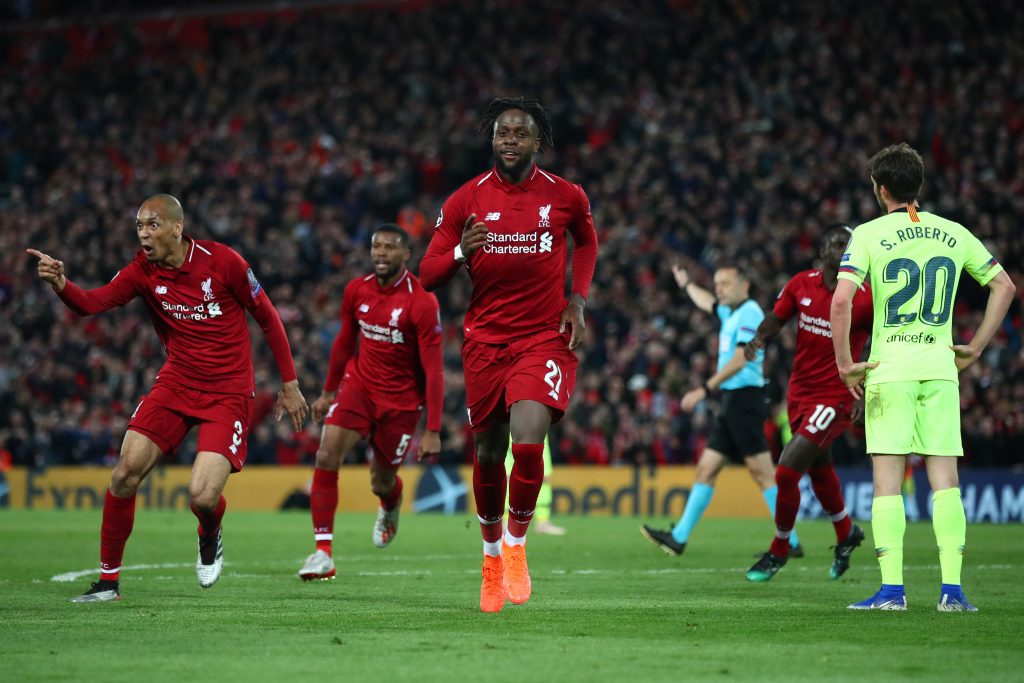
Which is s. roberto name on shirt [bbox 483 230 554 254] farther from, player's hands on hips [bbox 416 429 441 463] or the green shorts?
player's hands on hips [bbox 416 429 441 463]

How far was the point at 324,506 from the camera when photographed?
11.4 meters

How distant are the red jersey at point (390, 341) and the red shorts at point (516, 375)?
3084 mm

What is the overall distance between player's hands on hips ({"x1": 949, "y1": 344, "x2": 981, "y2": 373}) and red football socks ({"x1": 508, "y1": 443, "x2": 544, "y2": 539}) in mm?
2443

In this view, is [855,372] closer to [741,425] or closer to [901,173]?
[901,173]

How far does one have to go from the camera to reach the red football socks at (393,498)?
12.3 m

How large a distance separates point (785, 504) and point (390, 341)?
342 centimetres

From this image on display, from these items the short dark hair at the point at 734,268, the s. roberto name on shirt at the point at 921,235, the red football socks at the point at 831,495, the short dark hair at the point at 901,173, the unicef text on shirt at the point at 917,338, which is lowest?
the red football socks at the point at 831,495

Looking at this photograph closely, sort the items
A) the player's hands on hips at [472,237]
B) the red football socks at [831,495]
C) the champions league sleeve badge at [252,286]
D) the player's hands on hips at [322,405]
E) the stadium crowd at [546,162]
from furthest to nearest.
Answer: the stadium crowd at [546,162] < the player's hands on hips at [322,405] < the red football socks at [831,495] < the champions league sleeve badge at [252,286] < the player's hands on hips at [472,237]

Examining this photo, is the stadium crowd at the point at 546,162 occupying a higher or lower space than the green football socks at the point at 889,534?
higher

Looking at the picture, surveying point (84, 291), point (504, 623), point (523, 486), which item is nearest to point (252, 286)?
point (84, 291)

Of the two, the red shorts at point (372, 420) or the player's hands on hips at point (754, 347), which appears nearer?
the player's hands on hips at point (754, 347)

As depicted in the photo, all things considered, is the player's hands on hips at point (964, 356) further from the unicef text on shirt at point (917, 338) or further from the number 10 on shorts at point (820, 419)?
the number 10 on shorts at point (820, 419)

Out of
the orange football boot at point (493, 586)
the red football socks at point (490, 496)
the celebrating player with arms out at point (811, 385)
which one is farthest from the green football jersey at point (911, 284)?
the celebrating player with arms out at point (811, 385)

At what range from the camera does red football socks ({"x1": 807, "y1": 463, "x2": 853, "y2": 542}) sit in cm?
1144
